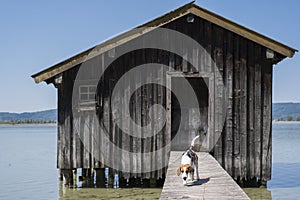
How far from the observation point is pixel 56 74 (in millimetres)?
13586

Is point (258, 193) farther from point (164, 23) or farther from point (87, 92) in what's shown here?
point (87, 92)

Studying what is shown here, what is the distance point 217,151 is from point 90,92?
426cm

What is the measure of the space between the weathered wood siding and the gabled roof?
0.27 m

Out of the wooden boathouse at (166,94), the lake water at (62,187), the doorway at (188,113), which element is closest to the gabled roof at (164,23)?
the wooden boathouse at (166,94)

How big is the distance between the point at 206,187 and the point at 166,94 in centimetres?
565

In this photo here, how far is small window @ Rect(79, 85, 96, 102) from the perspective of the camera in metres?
13.8

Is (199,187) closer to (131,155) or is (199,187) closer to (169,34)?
(131,155)

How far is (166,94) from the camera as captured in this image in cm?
1362

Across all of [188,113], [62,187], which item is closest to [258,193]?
[188,113]

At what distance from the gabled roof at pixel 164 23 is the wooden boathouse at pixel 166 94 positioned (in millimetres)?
29

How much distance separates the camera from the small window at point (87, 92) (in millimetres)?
13828

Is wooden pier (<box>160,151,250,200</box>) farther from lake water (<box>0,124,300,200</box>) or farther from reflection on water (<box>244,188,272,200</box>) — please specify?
lake water (<box>0,124,300,200</box>)

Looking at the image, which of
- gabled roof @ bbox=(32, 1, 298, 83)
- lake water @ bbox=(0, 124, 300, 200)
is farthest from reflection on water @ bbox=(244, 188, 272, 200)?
gabled roof @ bbox=(32, 1, 298, 83)

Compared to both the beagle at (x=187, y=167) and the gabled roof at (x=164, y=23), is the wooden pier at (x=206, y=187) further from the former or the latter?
the gabled roof at (x=164, y=23)
